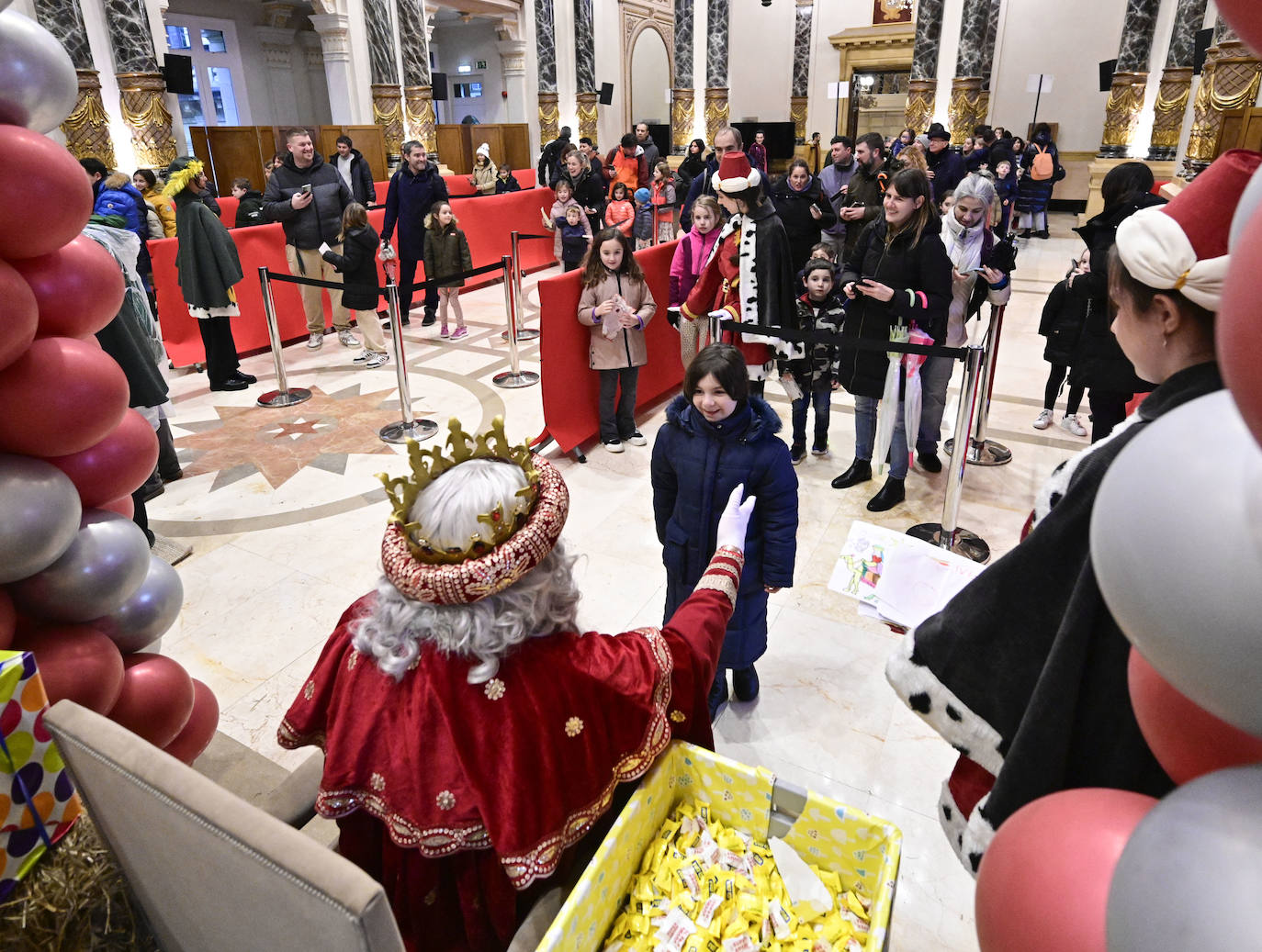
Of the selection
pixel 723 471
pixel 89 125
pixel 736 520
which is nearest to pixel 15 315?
pixel 736 520

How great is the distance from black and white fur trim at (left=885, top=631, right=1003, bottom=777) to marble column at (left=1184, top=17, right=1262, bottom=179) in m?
13.7

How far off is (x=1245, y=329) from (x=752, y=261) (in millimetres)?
4361

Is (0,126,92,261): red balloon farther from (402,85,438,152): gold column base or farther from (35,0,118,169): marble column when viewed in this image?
(402,85,438,152): gold column base

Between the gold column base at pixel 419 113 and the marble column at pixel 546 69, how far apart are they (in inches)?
142

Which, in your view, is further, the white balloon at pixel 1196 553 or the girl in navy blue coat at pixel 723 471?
the girl in navy blue coat at pixel 723 471

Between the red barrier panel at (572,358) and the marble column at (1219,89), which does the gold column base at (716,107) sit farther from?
the red barrier panel at (572,358)

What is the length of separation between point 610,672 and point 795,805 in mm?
524

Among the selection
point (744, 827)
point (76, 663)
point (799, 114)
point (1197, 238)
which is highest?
point (799, 114)

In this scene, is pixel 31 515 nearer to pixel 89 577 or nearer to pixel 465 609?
pixel 89 577

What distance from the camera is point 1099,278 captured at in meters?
4.14

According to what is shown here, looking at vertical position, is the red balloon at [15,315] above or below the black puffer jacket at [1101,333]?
above

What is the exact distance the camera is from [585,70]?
18.7 m

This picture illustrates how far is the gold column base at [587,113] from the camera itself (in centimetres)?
1870

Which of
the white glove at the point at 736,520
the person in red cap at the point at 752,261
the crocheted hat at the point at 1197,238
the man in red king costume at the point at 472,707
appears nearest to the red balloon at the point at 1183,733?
the crocheted hat at the point at 1197,238
